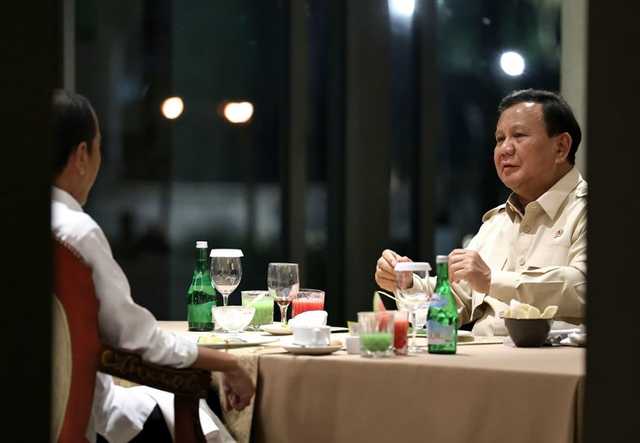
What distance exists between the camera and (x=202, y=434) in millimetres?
2000

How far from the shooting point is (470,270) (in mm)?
2658

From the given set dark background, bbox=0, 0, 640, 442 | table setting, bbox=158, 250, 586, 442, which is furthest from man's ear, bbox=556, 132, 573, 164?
dark background, bbox=0, 0, 640, 442

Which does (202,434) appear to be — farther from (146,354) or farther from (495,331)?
(495,331)

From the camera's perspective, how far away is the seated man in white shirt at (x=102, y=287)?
180cm

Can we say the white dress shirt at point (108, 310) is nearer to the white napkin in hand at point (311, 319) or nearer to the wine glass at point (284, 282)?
the white napkin in hand at point (311, 319)

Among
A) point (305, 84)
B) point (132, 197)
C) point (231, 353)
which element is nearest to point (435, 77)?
point (305, 84)

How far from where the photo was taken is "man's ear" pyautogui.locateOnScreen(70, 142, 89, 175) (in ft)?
6.09

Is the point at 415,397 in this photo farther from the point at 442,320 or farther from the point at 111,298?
the point at 111,298

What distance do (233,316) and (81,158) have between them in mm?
812

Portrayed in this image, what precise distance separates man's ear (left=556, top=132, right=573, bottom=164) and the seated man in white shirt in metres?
1.72

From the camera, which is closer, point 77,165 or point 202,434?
point 77,165

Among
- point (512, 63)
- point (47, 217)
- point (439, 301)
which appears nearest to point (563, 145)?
point (439, 301)

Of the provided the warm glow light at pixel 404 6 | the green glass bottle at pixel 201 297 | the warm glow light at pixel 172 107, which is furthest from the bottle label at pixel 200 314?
the warm glow light at pixel 404 6

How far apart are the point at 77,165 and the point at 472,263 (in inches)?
50.6
